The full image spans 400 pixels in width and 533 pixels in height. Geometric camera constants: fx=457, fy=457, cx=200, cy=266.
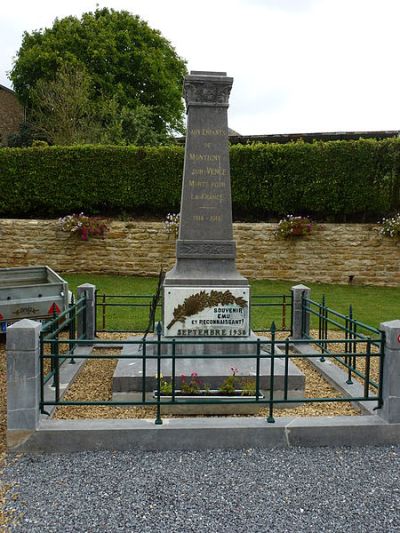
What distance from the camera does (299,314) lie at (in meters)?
8.09

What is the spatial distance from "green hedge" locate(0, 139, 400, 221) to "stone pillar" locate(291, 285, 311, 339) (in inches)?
304

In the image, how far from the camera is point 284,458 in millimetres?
4008

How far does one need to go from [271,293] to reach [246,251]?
2.64 meters

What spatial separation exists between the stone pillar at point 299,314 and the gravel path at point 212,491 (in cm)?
384

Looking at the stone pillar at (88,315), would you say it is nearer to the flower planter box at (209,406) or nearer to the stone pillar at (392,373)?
the flower planter box at (209,406)

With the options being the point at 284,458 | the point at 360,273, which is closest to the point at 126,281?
the point at 360,273

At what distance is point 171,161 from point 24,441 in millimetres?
12299

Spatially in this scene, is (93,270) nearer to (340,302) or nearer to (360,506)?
(340,302)

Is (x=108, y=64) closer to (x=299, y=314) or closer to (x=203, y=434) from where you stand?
(x=299, y=314)

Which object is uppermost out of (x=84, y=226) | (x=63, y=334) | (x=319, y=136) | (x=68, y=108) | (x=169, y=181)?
(x=68, y=108)

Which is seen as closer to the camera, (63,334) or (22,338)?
(22,338)

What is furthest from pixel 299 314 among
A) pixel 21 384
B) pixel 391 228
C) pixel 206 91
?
pixel 391 228

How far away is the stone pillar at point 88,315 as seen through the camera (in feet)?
25.2

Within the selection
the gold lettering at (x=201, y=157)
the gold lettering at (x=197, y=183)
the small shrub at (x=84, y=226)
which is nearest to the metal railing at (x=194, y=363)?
the gold lettering at (x=197, y=183)
